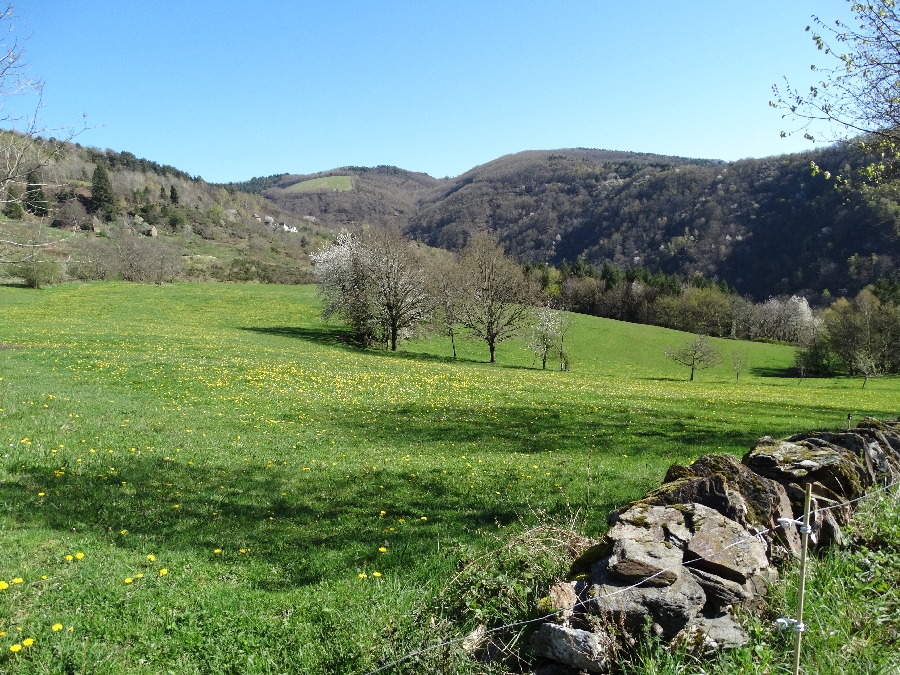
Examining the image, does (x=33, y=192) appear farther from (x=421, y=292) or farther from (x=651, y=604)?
(x=421, y=292)

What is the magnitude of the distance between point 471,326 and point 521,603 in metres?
40.2

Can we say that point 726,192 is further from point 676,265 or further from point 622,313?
point 622,313

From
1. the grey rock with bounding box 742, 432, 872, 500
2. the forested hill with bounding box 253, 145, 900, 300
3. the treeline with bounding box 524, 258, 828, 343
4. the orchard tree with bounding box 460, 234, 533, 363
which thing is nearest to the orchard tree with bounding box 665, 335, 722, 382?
the orchard tree with bounding box 460, 234, 533, 363

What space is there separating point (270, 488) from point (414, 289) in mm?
32908

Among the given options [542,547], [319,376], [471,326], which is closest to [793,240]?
[471,326]

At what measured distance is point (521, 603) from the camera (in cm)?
420

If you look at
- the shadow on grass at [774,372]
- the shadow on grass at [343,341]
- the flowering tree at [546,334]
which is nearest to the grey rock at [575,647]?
the shadow on grass at [343,341]

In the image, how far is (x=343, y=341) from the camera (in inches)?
1767

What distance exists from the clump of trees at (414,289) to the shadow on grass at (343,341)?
1.68 meters

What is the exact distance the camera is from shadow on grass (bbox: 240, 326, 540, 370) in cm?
4012

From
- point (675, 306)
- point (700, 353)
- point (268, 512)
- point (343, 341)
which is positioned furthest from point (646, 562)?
point (675, 306)

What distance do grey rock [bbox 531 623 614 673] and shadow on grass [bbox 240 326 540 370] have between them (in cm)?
3449

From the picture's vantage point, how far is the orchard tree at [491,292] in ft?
145

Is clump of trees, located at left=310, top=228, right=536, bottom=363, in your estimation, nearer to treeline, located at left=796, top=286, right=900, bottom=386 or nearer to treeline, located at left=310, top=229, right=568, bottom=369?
treeline, located at left=310, top=229, right=568, bottom=369
